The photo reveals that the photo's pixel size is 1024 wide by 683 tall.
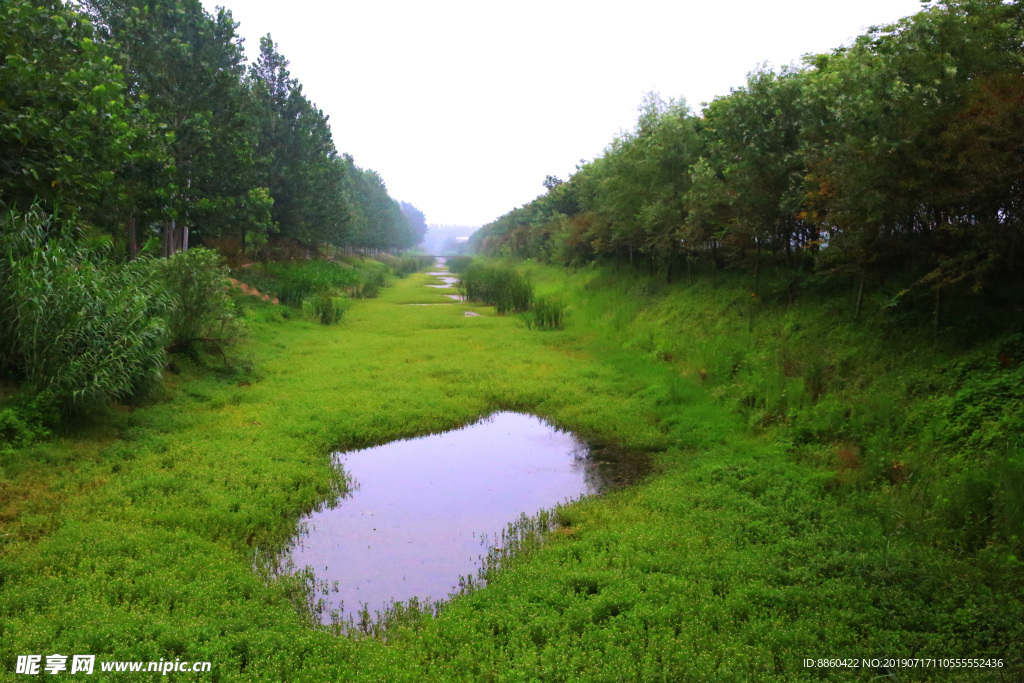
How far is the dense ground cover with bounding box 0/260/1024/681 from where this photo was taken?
394cm

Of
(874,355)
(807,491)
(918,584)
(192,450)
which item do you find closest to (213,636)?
(192,450)

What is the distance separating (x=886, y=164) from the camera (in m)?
8.52

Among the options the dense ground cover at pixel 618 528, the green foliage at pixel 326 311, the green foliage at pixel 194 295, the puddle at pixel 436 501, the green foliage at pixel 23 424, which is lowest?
the puddle at pixel 436 501

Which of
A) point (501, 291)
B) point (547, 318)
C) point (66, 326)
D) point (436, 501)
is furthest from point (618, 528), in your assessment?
point (501, 291)

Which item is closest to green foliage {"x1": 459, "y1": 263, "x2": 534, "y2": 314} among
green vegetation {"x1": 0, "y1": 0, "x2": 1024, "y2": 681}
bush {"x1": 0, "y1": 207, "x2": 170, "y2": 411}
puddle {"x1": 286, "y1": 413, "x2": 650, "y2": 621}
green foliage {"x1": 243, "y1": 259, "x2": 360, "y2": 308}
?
green vegetation {"x1": 0, "y1": 0, "x2": 1024, "y2": 681}

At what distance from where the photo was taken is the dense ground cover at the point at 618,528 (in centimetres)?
394

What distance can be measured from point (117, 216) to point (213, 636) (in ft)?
43.6

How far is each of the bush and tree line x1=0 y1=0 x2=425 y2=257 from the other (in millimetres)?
845

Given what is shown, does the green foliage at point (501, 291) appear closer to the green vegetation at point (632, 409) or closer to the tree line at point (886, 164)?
the green vegetation at point (632, 409)

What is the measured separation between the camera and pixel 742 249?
15289 millimetres

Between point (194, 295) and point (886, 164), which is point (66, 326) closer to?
point (194, 295)

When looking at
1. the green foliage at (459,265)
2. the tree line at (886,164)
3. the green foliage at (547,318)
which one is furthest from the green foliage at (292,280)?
the green foliage at (459,265)

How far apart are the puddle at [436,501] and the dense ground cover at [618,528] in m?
0.38

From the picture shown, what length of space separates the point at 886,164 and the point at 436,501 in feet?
25.1
